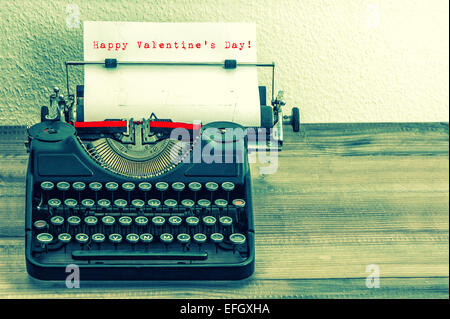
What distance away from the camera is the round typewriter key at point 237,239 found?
195 centimetres

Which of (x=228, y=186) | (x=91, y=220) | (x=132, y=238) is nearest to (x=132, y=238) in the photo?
(x=132, y=238)

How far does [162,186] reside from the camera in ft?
6.74

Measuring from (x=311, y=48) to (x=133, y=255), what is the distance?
1223 millimetres

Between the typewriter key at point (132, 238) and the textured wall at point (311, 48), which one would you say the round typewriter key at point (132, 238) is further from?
the textured wall at point (311, 48)

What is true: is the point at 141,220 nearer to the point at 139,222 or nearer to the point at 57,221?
the point at 139,222

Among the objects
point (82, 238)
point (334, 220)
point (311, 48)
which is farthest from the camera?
point (311, 48)

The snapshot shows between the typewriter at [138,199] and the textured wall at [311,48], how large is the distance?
0.52 meters

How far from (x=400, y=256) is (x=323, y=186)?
43cm

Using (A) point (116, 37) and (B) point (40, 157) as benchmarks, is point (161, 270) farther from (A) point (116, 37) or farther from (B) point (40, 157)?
(A) point (116, 37)

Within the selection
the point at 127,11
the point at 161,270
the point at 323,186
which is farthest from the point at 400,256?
the point at 127,11

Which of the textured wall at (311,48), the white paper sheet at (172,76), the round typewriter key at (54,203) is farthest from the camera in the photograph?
the textured wall at (311,48)

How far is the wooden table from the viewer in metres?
1.90

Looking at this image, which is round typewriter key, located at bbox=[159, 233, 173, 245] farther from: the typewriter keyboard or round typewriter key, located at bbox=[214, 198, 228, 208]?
round typewriter key, located at bbox=[214, 198, 228, 208]

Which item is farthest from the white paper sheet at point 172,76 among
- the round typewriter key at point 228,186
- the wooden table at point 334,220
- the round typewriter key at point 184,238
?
the round typewriter key at point 184,238
